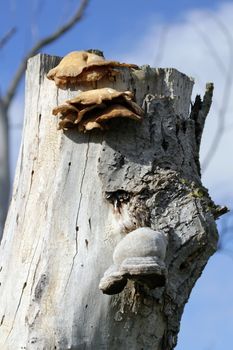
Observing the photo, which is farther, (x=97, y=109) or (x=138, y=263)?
(x=97, y=109)

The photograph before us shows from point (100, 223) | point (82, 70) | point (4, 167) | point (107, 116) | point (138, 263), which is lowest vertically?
point (138, 263)

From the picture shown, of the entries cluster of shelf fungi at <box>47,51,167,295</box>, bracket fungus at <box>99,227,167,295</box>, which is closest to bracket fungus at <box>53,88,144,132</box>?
cluster of shelf fungi at <box>47,51,167,295</box>

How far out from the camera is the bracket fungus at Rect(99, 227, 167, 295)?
2.73 meters

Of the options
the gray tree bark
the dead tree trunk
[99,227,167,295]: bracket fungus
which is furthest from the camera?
the gray tree bark

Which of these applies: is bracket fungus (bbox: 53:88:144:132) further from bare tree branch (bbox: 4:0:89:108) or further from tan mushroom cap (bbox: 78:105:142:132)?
bare tree branch (bbox: 4:0:89:108)

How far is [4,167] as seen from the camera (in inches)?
228

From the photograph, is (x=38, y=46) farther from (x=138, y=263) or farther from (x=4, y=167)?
(x=138, y=263)

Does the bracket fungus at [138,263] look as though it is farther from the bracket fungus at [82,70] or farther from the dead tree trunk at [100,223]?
the bracket fungus at [82,70]

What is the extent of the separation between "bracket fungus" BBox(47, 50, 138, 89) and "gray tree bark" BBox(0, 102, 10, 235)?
2.01 m

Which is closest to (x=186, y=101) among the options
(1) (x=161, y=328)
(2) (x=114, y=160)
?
(2) (x=114, y=160)

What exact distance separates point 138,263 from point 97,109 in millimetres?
591

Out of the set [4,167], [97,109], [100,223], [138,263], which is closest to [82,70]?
[97,109]

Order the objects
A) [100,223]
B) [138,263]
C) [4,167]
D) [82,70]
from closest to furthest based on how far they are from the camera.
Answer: [138,263] < [100,223] < [82,70] < [4,167]

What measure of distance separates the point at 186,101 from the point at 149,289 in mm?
787
